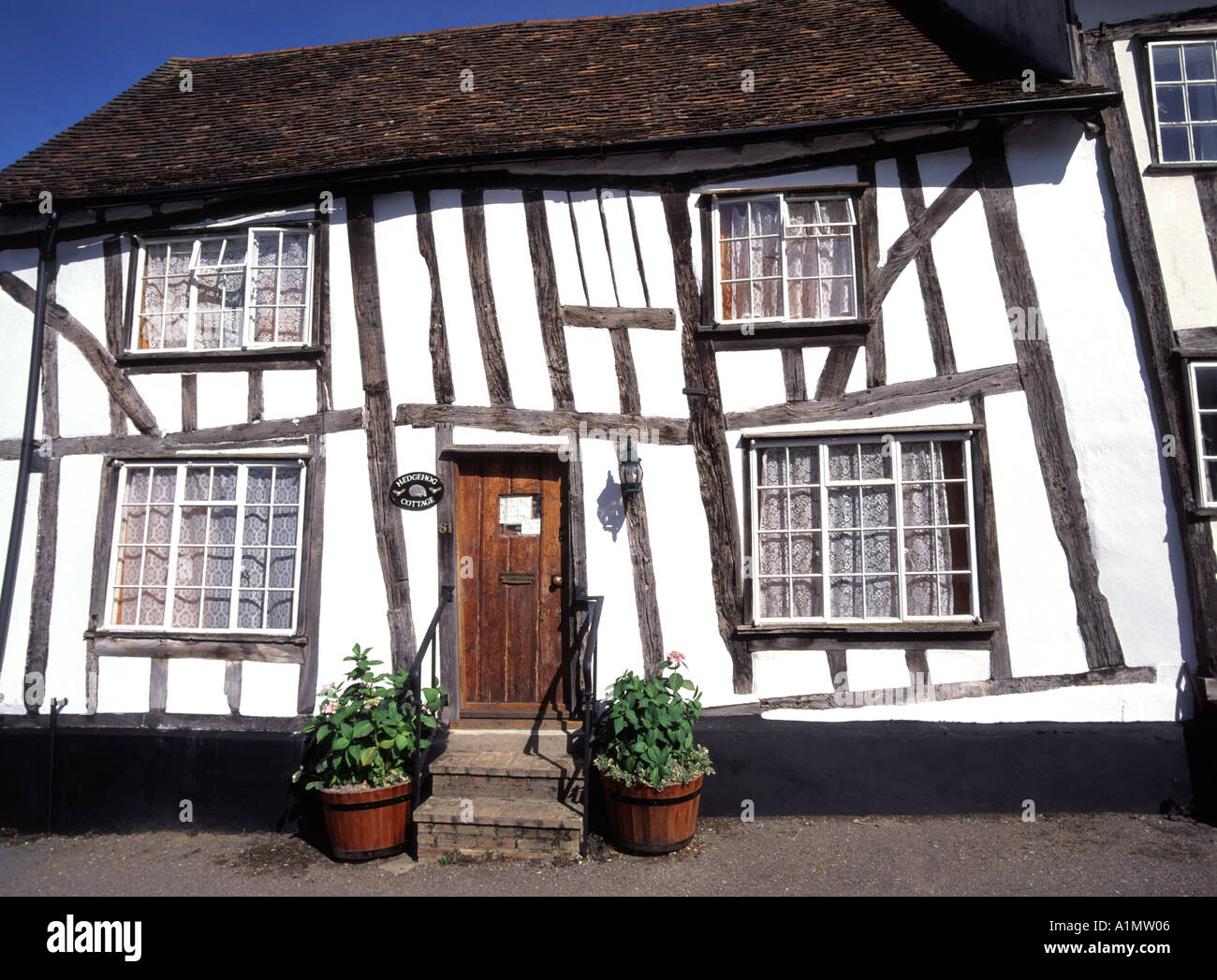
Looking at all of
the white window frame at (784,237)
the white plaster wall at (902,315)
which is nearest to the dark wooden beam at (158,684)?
the white window frame at (784,237)

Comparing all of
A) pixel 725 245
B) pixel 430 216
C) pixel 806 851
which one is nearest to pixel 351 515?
pixel 430 216

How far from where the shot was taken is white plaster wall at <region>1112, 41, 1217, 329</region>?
5.76 metres

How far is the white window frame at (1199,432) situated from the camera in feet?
18.3

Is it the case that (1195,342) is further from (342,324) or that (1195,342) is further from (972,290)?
(342,324)

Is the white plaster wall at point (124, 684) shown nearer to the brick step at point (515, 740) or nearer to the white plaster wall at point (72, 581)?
the white plaster wall at point (72, 581)

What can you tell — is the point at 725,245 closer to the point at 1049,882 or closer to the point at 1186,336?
the point at 1186,336

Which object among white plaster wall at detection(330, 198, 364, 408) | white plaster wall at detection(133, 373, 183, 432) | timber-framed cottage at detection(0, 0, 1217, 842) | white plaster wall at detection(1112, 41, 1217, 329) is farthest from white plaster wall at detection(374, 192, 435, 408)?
white plaster wall at detection(1112, 41, 1217, 329)

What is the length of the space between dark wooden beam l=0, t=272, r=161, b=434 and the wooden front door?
9.03 feet

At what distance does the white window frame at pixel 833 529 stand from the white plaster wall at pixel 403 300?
2786 mm

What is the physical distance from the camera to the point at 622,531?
19.8 feet

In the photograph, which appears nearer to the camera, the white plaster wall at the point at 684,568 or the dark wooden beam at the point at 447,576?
the white plaster wall at the point at 684,568

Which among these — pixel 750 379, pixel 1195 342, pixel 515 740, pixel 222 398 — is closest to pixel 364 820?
pixel 515 740

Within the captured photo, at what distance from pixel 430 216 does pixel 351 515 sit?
8.57 ft

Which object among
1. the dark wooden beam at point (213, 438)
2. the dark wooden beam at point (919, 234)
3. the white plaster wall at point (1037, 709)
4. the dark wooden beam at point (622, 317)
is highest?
the dark wooden beam at point (919, 234)
